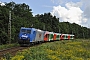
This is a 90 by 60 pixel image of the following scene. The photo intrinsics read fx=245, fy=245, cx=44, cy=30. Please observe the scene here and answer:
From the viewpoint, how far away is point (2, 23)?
195 feet

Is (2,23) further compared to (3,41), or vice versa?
(2,23)

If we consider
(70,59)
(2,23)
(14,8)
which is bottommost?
(70,59)

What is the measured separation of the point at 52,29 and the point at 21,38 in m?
85.3

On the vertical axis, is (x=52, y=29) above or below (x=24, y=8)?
below

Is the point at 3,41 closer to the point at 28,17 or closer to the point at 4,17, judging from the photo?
the point at 4,17

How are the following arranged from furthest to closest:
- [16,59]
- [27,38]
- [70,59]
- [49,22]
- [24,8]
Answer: [49,22] < [24,8] < [27,38] < [70,59] < [16,59]

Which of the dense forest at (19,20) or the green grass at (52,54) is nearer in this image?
the green grass at (52,54)

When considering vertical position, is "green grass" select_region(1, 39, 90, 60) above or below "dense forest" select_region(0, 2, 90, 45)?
below

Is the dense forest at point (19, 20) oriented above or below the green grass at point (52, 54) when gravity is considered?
above

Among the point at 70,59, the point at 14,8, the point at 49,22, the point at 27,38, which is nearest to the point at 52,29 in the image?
the point at 49,22

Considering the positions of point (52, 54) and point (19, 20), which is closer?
point (52, 54)

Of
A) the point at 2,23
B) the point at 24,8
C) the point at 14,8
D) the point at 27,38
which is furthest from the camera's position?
the point at 24,8

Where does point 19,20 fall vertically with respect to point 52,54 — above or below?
above

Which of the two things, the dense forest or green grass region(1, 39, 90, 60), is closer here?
green grass region(1, 39, 90, 60)
